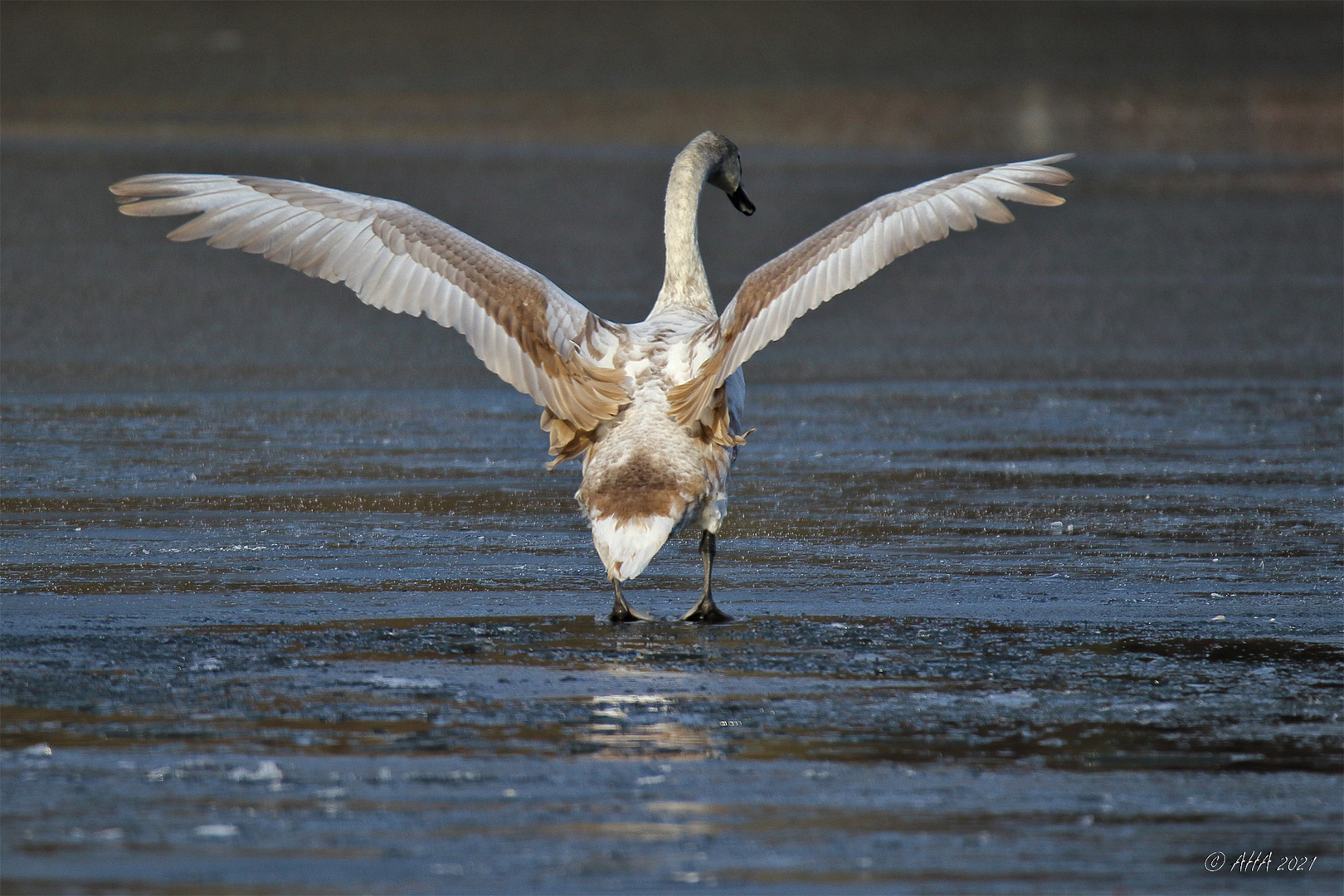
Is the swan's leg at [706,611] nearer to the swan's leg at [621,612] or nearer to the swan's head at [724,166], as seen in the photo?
the swan's leg at [621,612]

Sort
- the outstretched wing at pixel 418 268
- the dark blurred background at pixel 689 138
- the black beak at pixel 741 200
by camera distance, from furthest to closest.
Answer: the dark blurred background at pixel 689 138 < the black beak at pixel 741 200 < the outstretched wing at pixel 418 268

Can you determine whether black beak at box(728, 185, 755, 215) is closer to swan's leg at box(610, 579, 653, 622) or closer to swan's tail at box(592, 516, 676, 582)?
swan's tail at box(592, 516, 676, 582)

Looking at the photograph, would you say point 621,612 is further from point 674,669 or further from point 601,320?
point 601,320

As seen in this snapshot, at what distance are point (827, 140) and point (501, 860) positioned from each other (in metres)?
23.9

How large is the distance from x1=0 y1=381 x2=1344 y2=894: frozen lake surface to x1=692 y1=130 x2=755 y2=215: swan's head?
1290mm

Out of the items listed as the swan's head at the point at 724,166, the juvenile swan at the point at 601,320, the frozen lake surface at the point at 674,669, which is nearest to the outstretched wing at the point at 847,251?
the juvenile swan at the point at 601,320

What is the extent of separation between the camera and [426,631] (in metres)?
6.38

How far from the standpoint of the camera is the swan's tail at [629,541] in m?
6.46

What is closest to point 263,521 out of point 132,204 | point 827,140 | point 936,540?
point 132,204

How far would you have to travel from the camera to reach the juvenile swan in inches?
267

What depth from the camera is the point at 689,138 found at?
90.0 ft

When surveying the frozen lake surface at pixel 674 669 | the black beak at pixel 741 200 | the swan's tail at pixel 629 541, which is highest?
the black beak at pixel 741 200

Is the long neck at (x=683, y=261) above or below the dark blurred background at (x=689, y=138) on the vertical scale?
below

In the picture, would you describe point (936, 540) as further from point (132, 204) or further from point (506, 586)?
point (132, 204)
